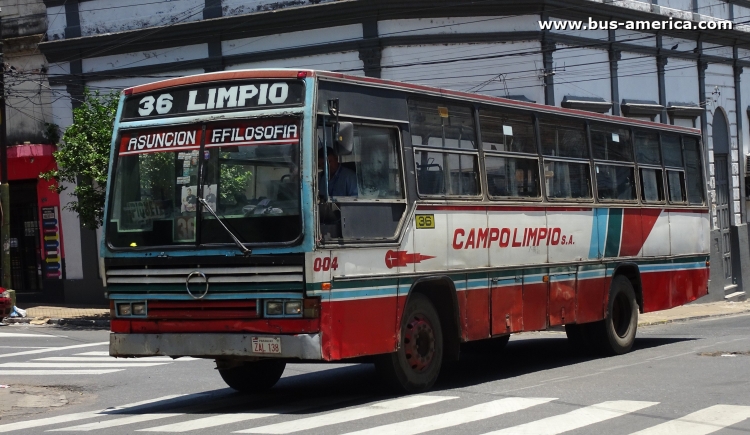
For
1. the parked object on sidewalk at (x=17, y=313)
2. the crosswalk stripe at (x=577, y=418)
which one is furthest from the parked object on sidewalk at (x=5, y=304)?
the crosswalk stripe at (x=577, y=418)

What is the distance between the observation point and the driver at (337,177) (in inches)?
384

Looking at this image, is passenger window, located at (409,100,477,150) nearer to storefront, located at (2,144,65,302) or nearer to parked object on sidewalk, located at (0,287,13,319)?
parked object on sidewalk, located at (0,287,13,319)

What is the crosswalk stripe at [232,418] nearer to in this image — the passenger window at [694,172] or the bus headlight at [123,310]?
the bus headlight at [123,310]

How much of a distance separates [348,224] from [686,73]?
2156 cm

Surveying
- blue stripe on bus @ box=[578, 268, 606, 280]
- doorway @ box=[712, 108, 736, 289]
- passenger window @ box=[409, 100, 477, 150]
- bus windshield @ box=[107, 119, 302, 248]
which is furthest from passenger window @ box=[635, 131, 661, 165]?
doorway @ box=[712, 108, 736, 289]

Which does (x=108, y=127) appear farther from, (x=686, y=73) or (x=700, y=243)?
(x=686, y=73)

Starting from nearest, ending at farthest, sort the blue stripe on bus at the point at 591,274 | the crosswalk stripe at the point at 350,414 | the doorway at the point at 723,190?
the crosswalk stripe at the point at 350,414 < the blue stripe on bus at the point at 591,274 < the doorway at the point at 723,190

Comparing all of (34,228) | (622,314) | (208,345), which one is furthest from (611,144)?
(34,228)

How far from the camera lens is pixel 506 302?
1248 cm

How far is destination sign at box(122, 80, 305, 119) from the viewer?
9906 mm

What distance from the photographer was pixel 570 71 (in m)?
25.1

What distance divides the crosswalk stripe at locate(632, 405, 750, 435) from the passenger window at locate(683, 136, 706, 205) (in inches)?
315

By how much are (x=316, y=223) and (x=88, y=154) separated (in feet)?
49.8

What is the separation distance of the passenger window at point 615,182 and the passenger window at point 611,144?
142 millimetres
